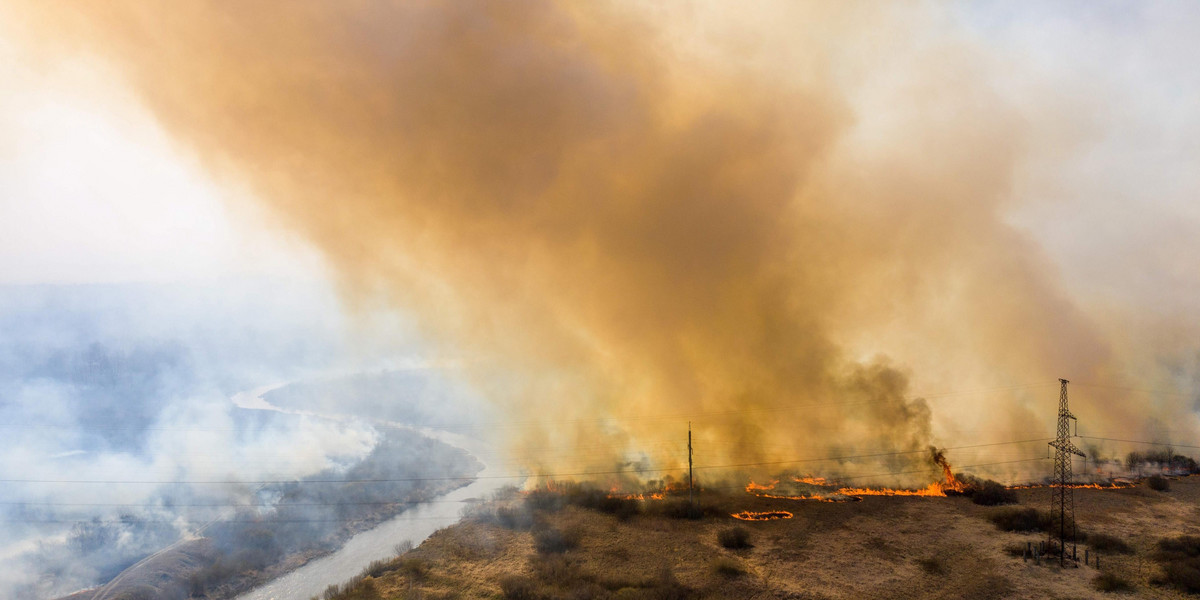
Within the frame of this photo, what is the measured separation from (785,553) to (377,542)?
30.2 m

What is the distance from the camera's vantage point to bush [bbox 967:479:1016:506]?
4459cm

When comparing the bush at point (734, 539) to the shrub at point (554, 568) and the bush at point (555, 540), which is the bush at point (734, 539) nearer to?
the bush at point (555, 540)

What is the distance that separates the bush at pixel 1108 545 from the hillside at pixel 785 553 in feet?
0.48

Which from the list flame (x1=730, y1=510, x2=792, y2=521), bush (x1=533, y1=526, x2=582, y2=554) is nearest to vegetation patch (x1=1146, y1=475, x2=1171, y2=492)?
flame (x1=730, y1=510, x2=792, y2=521)

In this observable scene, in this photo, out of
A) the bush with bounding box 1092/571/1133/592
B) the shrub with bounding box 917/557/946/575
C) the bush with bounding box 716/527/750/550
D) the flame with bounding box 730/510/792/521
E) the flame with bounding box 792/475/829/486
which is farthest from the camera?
the flame with bounding box 792/475/829/486

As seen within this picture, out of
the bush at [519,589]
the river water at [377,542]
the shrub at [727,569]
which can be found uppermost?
the shrub at [727,569]

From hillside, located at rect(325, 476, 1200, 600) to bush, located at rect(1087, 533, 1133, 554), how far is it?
0.48 ft

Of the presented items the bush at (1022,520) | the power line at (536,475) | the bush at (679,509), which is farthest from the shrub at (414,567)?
the bush at (1022,520)

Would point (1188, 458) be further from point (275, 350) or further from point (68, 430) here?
point (275, 350)

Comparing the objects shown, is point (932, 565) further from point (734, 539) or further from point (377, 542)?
point (377, 542)

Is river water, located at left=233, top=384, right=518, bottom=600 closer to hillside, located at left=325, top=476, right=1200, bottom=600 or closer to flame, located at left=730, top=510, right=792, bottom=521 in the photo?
hillside, located at left=325, top=476, right=1200, bottom=600

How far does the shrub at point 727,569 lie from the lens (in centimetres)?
3422

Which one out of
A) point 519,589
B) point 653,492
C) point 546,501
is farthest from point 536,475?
point 519,589

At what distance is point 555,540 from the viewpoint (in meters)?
39.4
